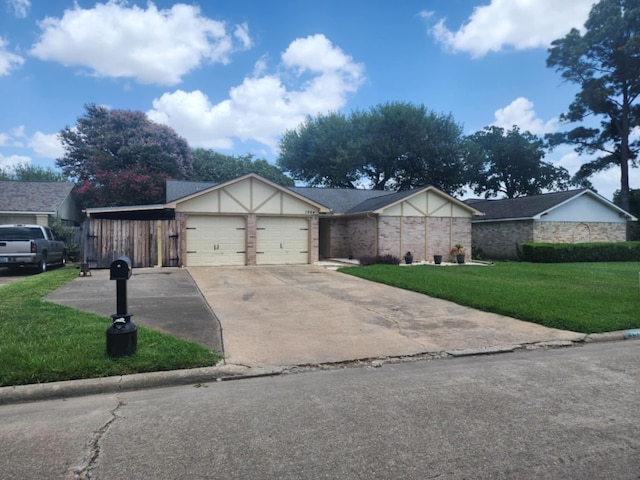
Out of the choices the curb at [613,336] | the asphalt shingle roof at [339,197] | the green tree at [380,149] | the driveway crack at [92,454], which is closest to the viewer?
the driveway crack at [92,454]

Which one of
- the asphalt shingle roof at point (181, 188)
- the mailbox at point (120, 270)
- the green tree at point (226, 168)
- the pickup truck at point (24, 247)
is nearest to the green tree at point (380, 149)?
the green tree at point (226, 168)

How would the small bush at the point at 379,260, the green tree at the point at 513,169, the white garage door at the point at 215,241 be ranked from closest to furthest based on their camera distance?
the white garage door at the point at 215,241
the small bush at the point at 379,260
the green tree at the point at 513,169

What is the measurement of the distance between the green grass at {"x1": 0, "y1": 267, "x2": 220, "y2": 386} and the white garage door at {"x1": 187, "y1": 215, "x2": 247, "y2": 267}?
1018cm

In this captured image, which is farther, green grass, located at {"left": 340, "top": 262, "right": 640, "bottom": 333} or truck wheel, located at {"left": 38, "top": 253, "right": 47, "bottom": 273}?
truck wheel, located at {"left": 38, "top": 253, "right": 47, "bottom": 273}

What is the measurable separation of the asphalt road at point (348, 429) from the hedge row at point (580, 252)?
1768cm

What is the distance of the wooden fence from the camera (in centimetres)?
1566

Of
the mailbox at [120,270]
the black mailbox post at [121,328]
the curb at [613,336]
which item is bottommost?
the curb at [613,336]

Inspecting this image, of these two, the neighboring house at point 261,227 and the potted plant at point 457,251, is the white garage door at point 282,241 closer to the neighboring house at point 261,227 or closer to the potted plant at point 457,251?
the neighboring house at point 261,227

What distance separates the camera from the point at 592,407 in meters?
3.81

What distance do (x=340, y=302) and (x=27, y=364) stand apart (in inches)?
235

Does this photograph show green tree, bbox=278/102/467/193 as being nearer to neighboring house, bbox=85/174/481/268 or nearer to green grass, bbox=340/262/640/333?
neighboring house, bbox=85/174/481/268

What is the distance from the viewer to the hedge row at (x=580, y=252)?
20766 mm

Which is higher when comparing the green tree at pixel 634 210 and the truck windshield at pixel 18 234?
the green tree at pixel 634 210

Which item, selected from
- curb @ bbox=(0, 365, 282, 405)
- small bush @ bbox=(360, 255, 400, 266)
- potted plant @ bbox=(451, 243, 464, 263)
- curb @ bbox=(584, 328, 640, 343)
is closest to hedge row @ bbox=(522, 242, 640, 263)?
potted plant @ bbox=(451, 243, 464, 263)
